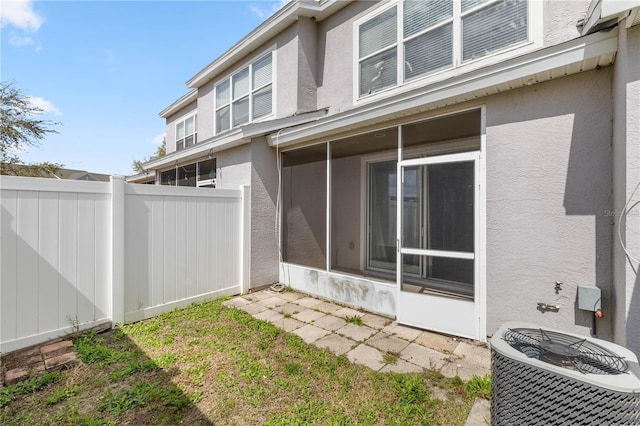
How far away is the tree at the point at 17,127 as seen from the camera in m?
12.3

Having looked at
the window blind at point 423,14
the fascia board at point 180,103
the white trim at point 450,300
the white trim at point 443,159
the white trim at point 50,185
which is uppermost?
the fascia board at point 180,103

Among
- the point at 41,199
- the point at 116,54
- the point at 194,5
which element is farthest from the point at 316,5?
the point at 41,199

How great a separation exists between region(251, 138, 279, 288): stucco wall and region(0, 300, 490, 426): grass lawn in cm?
235

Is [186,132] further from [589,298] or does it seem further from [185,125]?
[589,298]

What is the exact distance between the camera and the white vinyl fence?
331 centimetres

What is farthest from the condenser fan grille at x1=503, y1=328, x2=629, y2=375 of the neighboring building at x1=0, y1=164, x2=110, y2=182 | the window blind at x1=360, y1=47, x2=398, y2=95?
the neighboring building at x1=0, y1=164, x2=110, y2=182

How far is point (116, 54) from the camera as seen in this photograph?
22.2ft

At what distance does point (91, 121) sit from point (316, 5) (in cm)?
1138

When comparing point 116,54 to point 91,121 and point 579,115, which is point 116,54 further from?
point 579,115

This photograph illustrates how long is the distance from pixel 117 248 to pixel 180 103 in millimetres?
Result: 9280

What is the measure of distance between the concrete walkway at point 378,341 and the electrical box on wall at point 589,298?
1.14 m

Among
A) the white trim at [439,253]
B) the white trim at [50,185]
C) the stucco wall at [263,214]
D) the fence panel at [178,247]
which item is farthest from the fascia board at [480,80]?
the white trim at [50,185]

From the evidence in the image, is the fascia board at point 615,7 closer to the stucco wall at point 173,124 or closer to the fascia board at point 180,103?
the fascia board at point 180,103

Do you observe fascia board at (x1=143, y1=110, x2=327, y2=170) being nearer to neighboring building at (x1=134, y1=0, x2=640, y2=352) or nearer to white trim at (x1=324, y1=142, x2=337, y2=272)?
neighboring building at (x1=134, y1=0, x2=640, y2=352)
